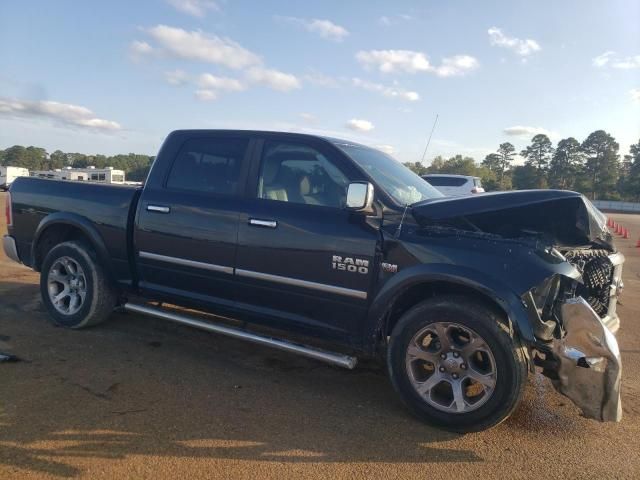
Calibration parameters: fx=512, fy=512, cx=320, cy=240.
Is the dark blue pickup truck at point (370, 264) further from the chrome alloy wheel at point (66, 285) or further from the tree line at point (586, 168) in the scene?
the tree line at point (586, 168)

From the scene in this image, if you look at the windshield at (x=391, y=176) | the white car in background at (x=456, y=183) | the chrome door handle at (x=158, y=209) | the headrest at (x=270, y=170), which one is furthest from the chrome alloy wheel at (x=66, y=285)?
the white car in background at (x=456, y=183)

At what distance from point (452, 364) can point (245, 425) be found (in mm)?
1420

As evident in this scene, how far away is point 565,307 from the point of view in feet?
10.5

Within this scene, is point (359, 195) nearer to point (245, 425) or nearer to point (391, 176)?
point (391, 176)

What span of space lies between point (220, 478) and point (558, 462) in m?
2.00

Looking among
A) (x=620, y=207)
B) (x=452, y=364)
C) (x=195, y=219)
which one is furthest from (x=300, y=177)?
(x=620, y=207)

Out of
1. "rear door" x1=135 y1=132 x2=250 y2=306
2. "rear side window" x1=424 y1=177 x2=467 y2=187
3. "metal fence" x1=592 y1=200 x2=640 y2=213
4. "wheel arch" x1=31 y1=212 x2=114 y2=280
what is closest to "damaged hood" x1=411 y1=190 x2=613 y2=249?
"rear door" x1=135 y1=132 x2=250 y2=306

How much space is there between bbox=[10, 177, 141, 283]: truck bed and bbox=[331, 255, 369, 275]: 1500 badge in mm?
2153

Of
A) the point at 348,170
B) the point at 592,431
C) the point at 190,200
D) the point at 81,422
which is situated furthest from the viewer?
the point at 190,200

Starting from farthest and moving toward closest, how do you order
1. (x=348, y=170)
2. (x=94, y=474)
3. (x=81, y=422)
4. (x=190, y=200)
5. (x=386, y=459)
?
(x=190, y=200) < (x=348, y=170) < (x=81, y=422) < (x=386, y=459) < (x=94, y=474)

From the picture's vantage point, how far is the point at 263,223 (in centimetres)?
404

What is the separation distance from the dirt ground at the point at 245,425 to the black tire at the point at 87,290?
1.07 ft

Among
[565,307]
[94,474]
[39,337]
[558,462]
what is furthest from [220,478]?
[39,337]

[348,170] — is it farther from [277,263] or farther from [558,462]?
[558,462]
